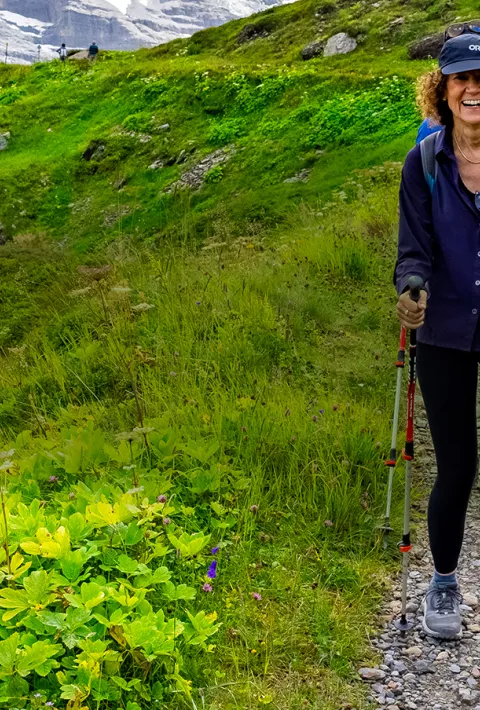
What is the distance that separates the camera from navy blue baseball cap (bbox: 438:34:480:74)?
8.38 ft

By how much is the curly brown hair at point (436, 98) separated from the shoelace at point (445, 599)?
2.26m

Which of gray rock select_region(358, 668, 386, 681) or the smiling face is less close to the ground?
the smiling face

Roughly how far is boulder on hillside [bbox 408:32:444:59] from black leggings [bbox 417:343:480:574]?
66.3ft

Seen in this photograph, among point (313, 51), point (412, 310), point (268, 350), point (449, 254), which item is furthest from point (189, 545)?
point (313, 51)

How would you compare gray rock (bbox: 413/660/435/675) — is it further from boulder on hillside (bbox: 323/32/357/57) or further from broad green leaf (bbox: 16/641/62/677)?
boulder on hillside (bbox: 323/32/357/57)

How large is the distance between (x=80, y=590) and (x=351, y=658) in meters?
1.29

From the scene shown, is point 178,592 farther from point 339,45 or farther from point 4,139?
point 339,45

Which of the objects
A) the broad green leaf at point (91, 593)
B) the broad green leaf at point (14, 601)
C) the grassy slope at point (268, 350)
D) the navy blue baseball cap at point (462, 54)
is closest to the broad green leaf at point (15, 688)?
the broad green leaf at point (14, 601)

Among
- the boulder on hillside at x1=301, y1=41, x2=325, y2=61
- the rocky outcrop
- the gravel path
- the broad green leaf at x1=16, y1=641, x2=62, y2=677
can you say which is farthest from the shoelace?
the boulder on hillside at x1=301, y1=41, x2=325, y2=61

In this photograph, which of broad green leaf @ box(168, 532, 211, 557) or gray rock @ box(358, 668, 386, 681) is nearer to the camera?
gray rock @ box(358, 668, 386, 681)

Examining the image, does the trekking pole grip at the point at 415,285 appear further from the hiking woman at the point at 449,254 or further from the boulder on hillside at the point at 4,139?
the boulder on hillside at the point at 4,139

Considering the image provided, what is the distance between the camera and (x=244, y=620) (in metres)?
2.80

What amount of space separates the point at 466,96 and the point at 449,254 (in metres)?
0.67

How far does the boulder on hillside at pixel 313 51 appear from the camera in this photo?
2498 cm
